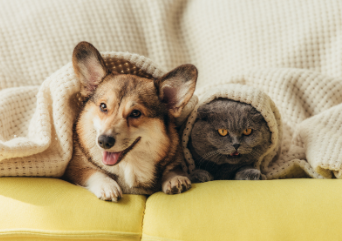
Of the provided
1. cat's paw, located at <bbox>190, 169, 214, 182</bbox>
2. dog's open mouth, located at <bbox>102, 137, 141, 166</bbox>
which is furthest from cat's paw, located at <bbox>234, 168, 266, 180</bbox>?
dog's open mouth, located at <bbox>102, 137, 141, 166</bbox>

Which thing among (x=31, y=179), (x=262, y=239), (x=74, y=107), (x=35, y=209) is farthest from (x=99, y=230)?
(x=74, y=107)

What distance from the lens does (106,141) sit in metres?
1.03

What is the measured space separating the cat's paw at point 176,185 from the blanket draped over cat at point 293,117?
214mm

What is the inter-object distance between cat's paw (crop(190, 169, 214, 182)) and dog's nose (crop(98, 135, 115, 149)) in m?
0.46

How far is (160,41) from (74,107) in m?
0.78

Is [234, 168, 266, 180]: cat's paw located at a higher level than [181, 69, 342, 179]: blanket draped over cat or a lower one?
lower

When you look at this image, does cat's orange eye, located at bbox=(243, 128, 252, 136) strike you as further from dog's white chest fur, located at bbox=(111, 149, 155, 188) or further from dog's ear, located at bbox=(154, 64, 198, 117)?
dog's white chest fur, located at bbox=(111, 149, 155, 188)

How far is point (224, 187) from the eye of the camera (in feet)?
3.73

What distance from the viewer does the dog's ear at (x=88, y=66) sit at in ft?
3.95

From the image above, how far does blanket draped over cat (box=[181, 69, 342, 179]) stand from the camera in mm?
1260

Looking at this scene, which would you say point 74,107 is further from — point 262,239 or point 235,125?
point 262,239

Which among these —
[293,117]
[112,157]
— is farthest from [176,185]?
[293,117]

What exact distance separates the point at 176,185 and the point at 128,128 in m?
0.31

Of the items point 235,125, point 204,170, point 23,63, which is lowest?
point 204,170
